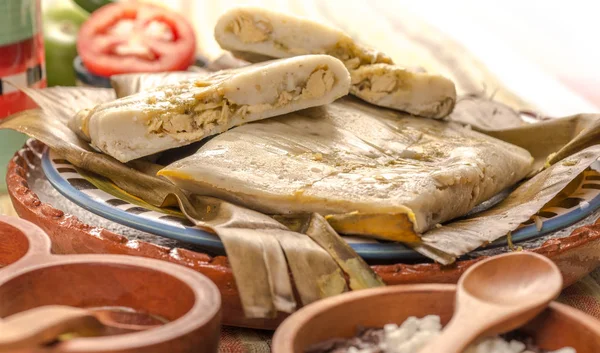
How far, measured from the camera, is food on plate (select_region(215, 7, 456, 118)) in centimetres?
202

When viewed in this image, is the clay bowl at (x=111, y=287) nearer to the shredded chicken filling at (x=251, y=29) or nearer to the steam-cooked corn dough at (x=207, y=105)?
the steam-cooked corn dough at (x=207, y=105)

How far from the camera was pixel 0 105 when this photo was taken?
227 centimetres

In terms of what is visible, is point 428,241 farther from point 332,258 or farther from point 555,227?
point 555,227

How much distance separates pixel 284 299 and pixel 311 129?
1.92 ft

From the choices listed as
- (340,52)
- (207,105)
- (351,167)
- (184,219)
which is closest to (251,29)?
(340,52)

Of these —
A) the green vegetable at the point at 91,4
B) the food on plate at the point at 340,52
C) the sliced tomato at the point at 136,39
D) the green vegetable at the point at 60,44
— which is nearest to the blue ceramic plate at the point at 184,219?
the food on plate at the point at 340,52

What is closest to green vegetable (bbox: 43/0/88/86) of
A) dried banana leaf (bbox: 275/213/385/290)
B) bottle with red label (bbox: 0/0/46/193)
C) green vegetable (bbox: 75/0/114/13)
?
green vegetable (bbox: 75/0/114/13)

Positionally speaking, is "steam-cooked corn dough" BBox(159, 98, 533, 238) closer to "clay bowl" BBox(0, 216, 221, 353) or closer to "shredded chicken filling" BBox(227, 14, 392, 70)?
"shredded chicken filling" BBox(227, 14, 392, 70)

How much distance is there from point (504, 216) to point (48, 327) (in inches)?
36.9

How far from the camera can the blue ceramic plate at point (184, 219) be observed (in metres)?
1.43

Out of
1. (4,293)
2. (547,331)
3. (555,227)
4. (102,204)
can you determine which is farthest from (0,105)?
(547,331)

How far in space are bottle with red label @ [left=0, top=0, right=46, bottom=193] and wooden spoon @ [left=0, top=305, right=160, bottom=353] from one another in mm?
1220

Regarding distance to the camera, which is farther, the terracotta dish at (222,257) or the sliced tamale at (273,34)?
the sliced tamale at (273,34)

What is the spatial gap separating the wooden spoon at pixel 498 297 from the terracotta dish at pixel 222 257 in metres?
0.17
